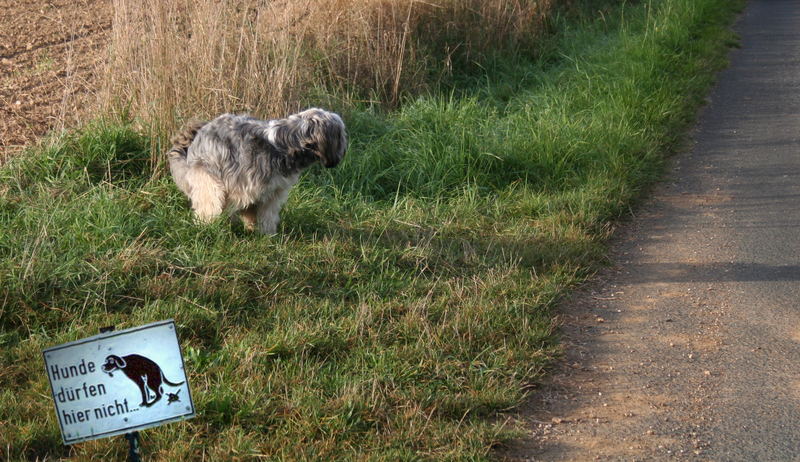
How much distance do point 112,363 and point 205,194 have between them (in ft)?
9.27

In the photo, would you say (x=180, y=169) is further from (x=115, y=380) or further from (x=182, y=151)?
(x=115, y=380)

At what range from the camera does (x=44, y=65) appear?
8.88 meters

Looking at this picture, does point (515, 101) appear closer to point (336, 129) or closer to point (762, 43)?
point (336, 129)

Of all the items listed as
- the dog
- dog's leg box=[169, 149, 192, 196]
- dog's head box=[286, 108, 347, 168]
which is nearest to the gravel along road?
dog's head box=[286, 108, 347, 168]

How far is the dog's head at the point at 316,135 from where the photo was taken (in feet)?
18.8

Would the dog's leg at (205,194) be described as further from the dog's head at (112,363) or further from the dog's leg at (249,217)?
the dog's head at (112,363)

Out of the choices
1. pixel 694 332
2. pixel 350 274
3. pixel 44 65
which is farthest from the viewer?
pixel 44 65

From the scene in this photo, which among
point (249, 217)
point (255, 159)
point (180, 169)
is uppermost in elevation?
point (255, 159)

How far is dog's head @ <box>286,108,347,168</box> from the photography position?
5723 mm

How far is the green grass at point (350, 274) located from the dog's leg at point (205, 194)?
6.6 inches

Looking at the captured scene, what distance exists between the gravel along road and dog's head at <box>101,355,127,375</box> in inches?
64.7

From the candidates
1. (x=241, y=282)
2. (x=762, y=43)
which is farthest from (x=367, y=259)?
(x=762, y=43)

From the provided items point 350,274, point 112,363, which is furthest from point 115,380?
point 350,274

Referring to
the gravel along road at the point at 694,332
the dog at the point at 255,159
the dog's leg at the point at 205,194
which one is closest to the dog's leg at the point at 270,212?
the dog at the point at 255,159
